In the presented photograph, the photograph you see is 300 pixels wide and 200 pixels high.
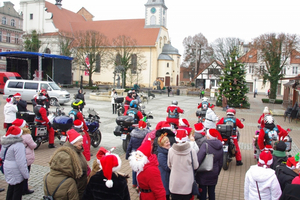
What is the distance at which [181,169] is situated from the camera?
424cm

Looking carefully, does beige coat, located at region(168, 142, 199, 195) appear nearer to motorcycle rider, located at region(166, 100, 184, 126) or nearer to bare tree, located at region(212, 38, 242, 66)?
→ motorcycle rider, located at region(166, 100, 184, 126)

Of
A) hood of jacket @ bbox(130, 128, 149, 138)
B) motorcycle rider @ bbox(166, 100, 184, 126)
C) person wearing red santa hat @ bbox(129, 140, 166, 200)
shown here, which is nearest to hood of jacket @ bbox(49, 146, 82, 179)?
person wearing red santa hat @ bbox(129, 140, 166, 200)

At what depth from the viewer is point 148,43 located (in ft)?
189

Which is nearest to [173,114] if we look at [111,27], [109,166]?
[109,166]

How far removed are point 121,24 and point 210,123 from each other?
57048 millimetres

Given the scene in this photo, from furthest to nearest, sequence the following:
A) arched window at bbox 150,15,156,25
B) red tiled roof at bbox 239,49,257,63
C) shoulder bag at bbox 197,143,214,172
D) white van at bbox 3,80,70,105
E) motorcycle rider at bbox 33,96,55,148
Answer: arched window at bbox 150,15,156,25
red tiled roof at bbox 239,49,257,63
white van at bbox 3,80,70,105
motorcycle rider at bbox 33,96,55,148
shoulder bag at bbox 197,143,214,172

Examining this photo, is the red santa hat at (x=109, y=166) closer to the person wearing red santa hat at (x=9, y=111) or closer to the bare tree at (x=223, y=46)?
the person wearing red santa hat at (x=9, y=111)

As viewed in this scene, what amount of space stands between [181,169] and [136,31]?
5810cm

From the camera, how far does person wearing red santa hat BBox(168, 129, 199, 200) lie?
4227 millimetres

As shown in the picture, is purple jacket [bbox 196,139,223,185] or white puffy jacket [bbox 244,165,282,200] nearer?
white puffy jacket [bbox 244,165,282,200]

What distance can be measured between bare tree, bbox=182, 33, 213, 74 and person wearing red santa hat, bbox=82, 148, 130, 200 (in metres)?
70.1

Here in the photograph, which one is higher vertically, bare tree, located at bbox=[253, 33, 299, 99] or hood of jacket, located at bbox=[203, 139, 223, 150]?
→ bare tree, located at bbox=[253, 33, 299, 99]

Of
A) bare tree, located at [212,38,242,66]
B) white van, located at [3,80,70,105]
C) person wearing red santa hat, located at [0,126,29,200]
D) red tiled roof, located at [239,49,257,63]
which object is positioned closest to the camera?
person wearing red santa hat, located at [0,126,29,200]

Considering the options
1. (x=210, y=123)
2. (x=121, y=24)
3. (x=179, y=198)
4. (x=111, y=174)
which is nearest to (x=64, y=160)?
(x=111, y=174)
